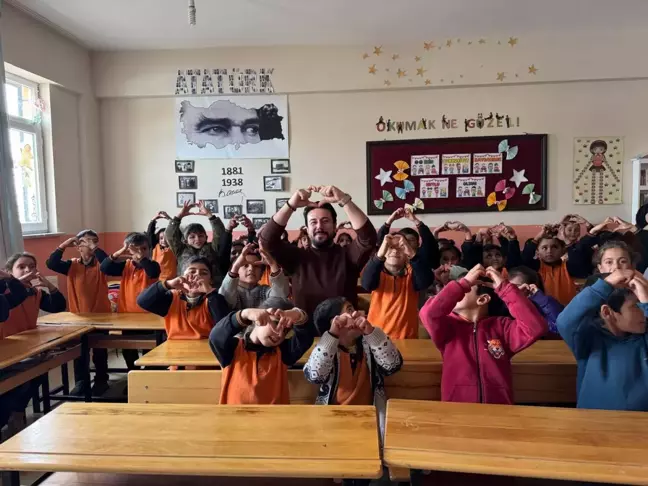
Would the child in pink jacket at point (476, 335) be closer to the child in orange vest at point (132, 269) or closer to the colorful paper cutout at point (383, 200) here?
the child in orange vest at point (132, 269)

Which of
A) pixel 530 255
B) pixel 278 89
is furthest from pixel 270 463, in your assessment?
pixel 278 89

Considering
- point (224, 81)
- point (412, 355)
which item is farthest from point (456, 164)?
point (412, 355)

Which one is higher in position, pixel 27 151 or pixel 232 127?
pixel 232 127

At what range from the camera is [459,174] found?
5.22m

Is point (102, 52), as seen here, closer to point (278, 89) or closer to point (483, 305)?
point (278, 89)

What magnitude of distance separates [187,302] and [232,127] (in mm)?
3127

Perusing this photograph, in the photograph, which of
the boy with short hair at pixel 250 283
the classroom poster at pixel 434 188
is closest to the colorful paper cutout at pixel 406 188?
the classroom poster at pixel 434 188

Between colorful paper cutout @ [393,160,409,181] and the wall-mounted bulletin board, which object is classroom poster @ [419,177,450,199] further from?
colorful paper cutout @ [393,160,409,181]

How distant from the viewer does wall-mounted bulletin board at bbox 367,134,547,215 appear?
5.14 m

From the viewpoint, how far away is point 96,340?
306 cm

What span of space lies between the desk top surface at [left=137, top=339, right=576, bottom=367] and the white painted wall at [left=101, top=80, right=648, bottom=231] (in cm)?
303

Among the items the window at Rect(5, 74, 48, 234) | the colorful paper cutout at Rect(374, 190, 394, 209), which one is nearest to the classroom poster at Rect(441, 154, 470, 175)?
the colorful paper cutout at Rect(374, 190, 394, 209)

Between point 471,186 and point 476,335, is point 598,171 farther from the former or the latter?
point 476,335

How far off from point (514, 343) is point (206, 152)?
4366 mm
